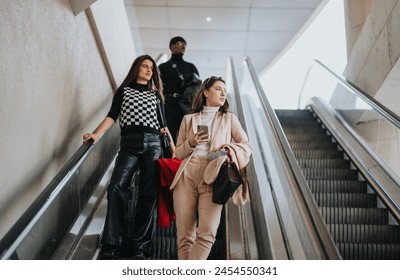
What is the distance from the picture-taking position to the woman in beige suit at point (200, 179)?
3340 millimetres

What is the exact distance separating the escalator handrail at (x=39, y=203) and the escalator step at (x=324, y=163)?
300 centimetres

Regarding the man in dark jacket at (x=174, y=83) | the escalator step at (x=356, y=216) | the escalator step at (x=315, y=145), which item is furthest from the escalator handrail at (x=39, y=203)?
the escalator step at (x=315, y=145)

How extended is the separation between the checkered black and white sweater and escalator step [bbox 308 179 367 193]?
2.14 meters

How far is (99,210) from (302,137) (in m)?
3.73

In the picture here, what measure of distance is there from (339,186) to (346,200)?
0.33 meters

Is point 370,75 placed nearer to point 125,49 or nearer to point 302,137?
point 302,137

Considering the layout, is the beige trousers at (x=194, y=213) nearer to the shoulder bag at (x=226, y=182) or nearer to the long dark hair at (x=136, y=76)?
the shoulder bag at (x=226, y=182)

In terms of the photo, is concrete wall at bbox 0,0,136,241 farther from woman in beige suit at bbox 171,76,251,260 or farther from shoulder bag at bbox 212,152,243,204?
shoulder bag at bbox 212,152,243,204

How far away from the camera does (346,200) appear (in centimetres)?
540

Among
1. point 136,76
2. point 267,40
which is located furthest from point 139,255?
point 267,40

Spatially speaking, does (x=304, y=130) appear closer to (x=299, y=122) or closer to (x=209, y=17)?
(x=299, y=122)

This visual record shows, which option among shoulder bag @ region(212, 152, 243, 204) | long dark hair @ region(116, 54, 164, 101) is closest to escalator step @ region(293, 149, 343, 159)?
long dark hair @ region(116, 54, 164, 101)

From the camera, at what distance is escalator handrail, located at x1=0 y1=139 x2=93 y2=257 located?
249 centimetres

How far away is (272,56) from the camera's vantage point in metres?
12.9
